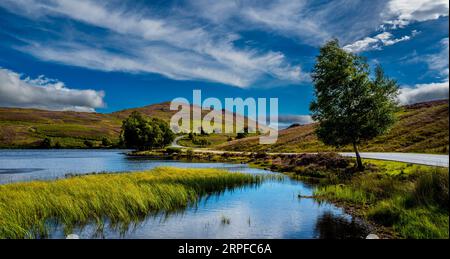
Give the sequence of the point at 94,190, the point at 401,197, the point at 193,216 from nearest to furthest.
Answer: the point at 401,197
the point at 193,216
the point at 94,190

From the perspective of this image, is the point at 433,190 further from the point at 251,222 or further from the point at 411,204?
the point at 251,222

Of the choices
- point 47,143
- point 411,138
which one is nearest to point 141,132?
point 47,143

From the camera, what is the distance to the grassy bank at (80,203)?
56.6 feet

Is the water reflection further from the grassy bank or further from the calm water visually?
the grassy bank

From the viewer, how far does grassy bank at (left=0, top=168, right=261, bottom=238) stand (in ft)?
56.6

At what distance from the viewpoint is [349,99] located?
3859cm

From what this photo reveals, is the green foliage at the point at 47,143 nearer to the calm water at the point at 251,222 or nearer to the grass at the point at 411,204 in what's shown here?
the calm water at the point at 251,222

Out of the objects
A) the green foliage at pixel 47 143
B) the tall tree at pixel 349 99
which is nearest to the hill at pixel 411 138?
the tall tree at pixel 349 99

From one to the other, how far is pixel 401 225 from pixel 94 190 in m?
18.2

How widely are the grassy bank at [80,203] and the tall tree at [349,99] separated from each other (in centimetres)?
1921
